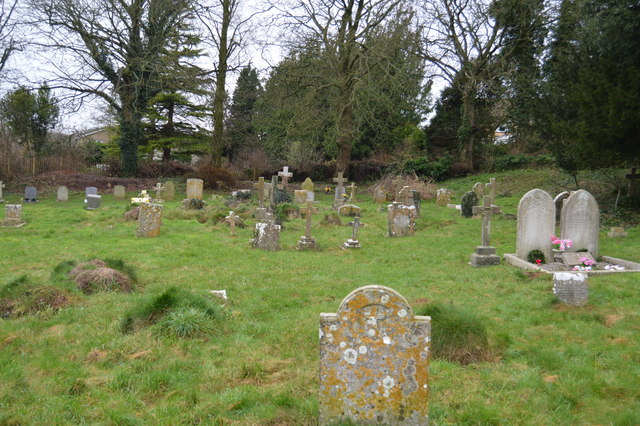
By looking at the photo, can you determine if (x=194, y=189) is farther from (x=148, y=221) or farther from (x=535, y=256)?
(x=535, y=256)

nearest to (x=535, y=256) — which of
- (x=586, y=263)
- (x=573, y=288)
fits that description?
(x=586, y=263)

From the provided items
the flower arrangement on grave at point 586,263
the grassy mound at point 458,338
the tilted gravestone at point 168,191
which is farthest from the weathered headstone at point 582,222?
the tilted gravestone at point 168,191

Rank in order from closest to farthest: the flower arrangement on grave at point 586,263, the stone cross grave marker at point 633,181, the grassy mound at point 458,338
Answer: the grassy mound at point 458,338 → the flower arrangement on grave at point 586,263 → the stone cross grave marker at point 633,181

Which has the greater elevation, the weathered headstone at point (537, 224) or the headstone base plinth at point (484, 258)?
the weathered headstone at point (537, 224)

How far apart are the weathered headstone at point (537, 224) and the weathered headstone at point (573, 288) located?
351cm

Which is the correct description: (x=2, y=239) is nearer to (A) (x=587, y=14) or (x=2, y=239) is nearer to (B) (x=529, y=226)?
(B) (x=529, y=226)

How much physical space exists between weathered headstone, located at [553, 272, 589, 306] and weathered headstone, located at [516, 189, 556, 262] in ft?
11.5

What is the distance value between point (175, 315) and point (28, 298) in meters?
2.34

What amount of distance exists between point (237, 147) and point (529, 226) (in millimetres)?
35597

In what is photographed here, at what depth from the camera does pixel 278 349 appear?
5.07m

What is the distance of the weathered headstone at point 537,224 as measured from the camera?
10.1 metres

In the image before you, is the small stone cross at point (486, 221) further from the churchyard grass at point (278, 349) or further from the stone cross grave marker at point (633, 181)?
the stone cross grave marker at point (633, 181)

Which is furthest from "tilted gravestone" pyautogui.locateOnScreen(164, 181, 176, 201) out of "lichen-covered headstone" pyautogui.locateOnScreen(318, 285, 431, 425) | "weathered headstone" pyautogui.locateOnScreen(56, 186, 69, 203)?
"lichen-covered headstone" pyautogui.locateOnScreen(318, 285, 431, 425)

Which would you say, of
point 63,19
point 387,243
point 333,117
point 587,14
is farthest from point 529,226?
point 63,19
